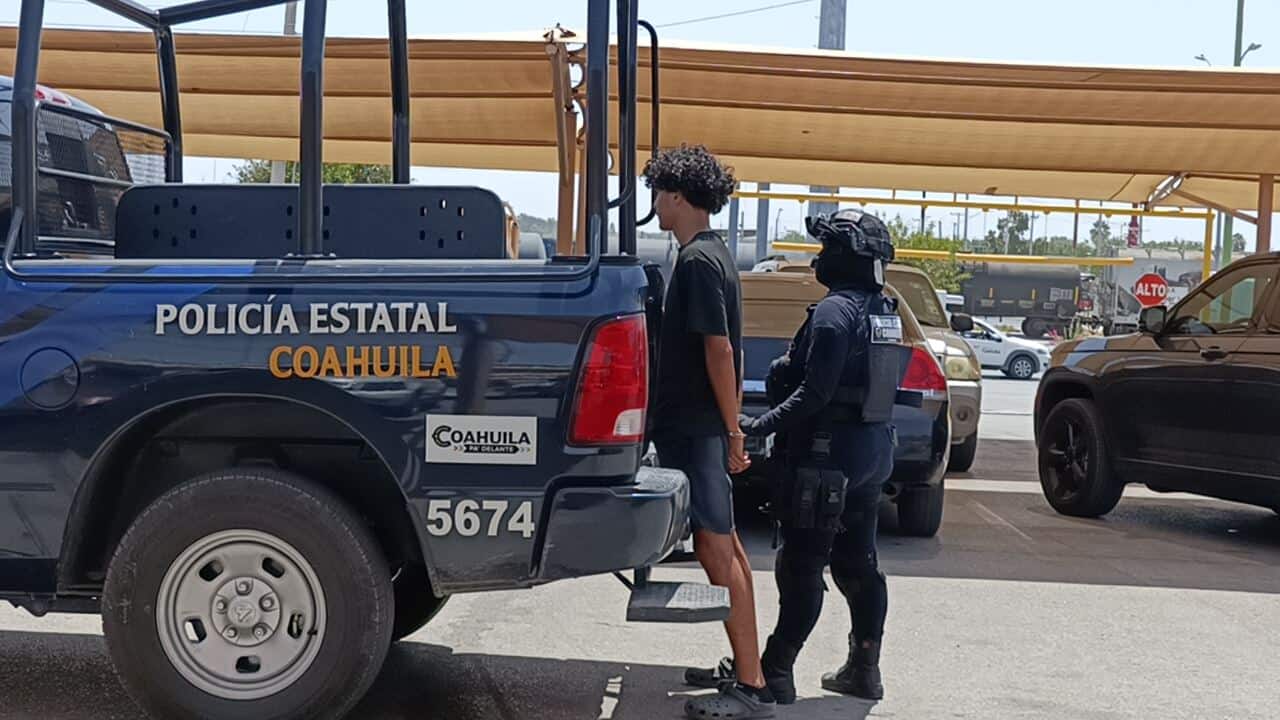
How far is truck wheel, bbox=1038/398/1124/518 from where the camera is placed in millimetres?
9703

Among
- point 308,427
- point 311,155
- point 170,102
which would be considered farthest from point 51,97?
point 308,427

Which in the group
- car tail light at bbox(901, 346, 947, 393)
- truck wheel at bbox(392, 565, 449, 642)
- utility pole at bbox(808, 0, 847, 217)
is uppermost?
utility pole at bbox(808, 0, 847, 217)

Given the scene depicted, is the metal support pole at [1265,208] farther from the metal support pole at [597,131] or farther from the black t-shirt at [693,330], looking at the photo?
the metal support pole at [597,131]

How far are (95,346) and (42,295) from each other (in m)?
0.23

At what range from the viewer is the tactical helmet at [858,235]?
5125 millimetres

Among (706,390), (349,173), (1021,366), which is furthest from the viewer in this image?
(1021,366)

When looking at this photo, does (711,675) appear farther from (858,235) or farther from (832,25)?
(832,25)

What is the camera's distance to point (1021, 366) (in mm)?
36406

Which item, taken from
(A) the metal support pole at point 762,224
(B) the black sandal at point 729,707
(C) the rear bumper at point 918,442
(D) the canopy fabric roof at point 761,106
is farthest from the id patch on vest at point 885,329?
(A) the metal support pole at point 762,224

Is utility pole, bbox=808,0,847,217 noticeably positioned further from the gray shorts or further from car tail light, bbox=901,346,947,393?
the gray shorts

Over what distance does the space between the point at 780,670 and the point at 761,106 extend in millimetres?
8360

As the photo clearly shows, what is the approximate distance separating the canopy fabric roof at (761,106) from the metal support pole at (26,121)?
421cm

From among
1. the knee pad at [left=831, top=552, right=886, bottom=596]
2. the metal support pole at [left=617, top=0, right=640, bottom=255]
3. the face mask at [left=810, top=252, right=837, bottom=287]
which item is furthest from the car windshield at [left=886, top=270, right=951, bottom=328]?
the metal support pole at [left=617, top=0, right=640, bottom=255]

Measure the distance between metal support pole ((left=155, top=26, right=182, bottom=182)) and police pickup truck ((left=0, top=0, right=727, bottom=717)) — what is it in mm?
1740
